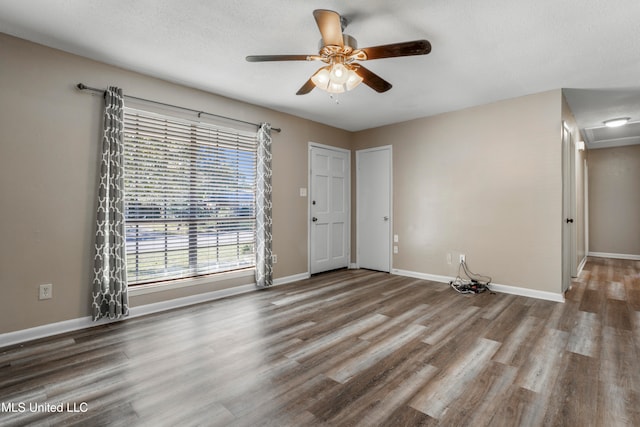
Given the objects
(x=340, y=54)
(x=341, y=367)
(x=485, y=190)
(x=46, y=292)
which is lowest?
(x=341, y=367)

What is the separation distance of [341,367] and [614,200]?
7.67 m

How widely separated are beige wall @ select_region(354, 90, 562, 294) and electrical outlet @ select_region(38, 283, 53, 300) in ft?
14.4

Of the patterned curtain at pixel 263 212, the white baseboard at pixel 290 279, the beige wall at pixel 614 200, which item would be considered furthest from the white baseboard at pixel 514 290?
the beige wall at pixel 614 200

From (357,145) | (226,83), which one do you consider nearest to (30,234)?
(226,83)

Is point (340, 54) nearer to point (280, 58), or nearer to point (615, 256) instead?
point (280, 58)

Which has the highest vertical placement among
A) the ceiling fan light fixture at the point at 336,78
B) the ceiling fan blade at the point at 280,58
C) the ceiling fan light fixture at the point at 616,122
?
the ceiling fan light fixture at the point at 616,122

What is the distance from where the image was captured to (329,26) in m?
1.98

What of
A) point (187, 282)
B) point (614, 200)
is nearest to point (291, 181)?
point (187, 282)

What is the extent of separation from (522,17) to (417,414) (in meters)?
2.76

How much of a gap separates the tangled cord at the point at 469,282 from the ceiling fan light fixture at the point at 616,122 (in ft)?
10.9

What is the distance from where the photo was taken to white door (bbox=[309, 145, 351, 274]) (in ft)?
16.7

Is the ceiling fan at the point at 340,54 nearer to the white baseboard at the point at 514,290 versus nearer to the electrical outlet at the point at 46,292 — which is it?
the electrical outlet at the point at 46,292

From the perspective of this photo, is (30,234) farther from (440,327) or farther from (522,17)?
(522,17)

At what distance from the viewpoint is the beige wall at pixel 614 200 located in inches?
252
